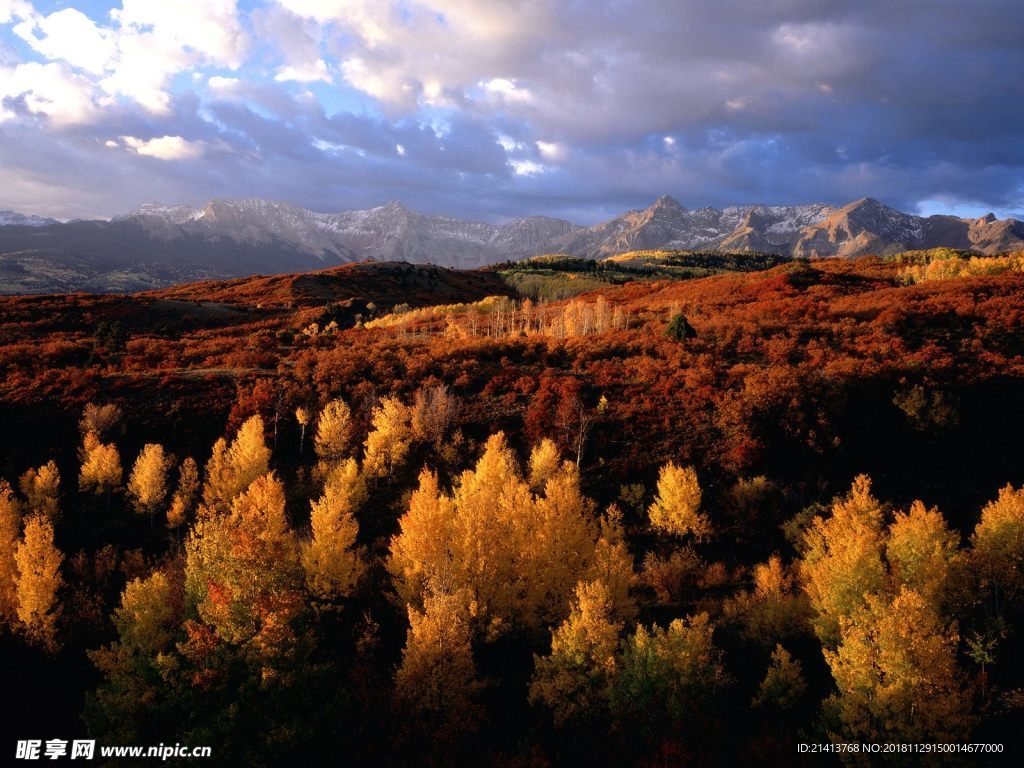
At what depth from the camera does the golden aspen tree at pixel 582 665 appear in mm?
22328

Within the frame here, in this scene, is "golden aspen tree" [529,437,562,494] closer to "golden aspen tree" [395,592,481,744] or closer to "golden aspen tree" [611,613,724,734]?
"golden aspen tree" [395,592,481,744]

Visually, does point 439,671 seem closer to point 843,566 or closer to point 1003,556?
point 843,566

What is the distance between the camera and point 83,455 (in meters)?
40.3

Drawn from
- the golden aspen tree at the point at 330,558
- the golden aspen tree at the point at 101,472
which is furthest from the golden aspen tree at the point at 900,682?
the golden aspen tree at the point at 101,472

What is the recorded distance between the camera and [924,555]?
25719 mm

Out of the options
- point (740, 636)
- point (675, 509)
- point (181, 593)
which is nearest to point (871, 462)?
point (675, 509)

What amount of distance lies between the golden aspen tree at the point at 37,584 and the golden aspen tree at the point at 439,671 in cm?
1994

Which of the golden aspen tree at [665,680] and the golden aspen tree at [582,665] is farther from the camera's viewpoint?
the golden aspen tree at [582,665]

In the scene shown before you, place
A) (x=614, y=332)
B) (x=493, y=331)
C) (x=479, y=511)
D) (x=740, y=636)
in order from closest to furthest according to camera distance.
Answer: (x=740, y=636) < (x=479, y=511) < (x=614, y=332) < (x=493, y=331)

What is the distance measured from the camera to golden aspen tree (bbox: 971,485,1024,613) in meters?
25.9

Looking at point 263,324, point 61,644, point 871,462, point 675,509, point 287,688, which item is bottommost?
point 61,644

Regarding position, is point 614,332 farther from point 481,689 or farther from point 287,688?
point 287,688

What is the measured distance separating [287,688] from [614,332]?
182 feet

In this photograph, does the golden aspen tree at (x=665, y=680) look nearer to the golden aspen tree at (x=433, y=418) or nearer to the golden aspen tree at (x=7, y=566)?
the golden aspen tree at (x=433, y=418)
